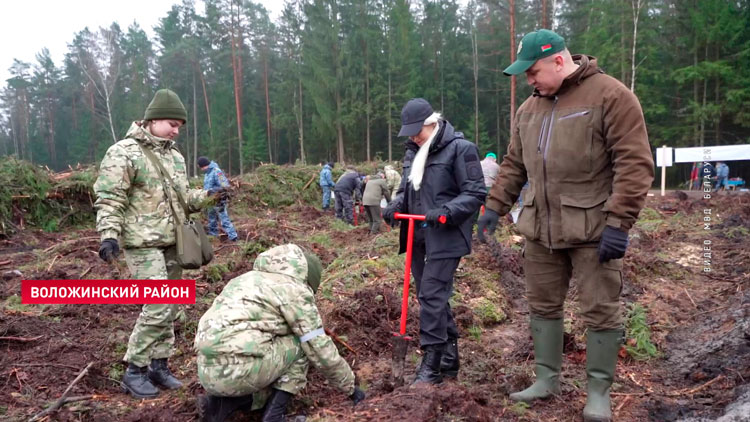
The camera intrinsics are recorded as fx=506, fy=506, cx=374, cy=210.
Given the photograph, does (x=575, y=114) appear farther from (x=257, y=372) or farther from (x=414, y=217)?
(x=257, y=372)

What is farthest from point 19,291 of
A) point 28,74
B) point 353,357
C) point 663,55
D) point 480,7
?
point 28,74

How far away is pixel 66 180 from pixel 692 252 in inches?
607

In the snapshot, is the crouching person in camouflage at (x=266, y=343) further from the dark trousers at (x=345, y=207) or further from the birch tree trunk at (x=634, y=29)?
the birch tree trunk at (x=634, y=29)

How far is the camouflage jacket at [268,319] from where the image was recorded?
110 inches

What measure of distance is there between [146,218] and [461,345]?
111 inches

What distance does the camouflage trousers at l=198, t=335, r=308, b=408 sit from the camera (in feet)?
9.06

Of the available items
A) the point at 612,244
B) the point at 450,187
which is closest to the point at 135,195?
Answer: the point at 450,187

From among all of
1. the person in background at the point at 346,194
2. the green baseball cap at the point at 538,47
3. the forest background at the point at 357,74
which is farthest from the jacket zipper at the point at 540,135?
the forest background at the point at 357,74

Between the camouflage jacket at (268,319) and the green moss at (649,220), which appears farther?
the green moss at (649,220)

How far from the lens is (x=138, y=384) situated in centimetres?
365

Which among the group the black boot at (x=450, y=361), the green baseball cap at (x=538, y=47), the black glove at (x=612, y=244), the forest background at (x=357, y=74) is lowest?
the black boot at (x=450, y=361)

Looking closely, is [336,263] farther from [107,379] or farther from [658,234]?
[658,234]

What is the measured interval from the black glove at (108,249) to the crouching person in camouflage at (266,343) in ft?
2.94

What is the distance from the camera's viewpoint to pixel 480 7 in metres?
42.2
